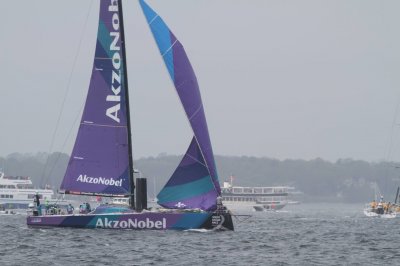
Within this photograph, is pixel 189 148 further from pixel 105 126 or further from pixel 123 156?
pixel 105 126

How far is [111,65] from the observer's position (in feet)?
184

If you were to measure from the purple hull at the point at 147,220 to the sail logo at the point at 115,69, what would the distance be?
5.58 metres

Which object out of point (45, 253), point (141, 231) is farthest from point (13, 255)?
point (141, 231)

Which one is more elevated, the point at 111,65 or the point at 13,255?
the point at 111,65

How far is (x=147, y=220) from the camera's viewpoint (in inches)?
2143

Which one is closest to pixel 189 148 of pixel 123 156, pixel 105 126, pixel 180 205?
pixel 180 205

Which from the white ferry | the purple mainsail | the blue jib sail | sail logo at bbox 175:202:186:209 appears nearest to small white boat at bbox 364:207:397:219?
the white ferry

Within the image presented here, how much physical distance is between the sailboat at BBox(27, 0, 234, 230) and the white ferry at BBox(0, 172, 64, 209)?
90361mm

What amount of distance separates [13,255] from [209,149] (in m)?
15.0

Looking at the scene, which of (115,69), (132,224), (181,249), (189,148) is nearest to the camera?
(181,249)

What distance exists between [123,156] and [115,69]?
494cm

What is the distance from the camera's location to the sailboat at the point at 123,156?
54.9 metres

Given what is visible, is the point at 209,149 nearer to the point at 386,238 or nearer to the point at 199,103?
the point at 199,103

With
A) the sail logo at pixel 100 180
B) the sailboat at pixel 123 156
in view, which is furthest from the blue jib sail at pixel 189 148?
the sail logo at pixel 100 180
